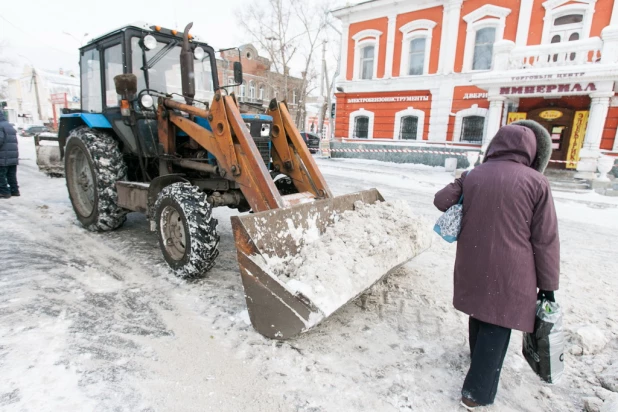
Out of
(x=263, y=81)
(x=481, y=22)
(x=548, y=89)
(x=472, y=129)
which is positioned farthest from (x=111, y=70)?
(x=263, y=81)

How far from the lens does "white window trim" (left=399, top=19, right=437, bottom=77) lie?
50.5 feet

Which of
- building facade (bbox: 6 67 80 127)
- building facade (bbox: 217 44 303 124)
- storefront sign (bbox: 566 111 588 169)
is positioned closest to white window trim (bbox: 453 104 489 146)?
storefront sign (bbox: 566 111 588 169)

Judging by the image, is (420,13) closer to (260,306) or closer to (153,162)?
(153,162)

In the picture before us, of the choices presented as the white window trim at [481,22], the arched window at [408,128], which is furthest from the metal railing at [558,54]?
the arched window at [408,128]

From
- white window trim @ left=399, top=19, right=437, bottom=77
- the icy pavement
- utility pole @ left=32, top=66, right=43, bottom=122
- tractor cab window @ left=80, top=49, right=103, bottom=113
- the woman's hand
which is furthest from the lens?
utility pole @ left=32, top=66, right=43, bottom=122

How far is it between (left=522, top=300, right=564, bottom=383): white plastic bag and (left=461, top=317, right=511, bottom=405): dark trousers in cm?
15

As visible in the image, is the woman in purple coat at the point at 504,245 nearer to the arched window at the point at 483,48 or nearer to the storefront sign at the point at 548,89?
the storefront sign at the point at 548,89

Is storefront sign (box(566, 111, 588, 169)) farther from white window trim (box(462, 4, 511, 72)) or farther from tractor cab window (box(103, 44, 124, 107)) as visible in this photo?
tractor cab window (box(103, 44, 124, 107))

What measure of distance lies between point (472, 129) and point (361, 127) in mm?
5421

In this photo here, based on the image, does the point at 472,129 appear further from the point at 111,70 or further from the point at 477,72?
the point at 111,70

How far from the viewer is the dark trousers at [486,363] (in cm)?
201

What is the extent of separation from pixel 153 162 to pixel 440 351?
13.3 ft

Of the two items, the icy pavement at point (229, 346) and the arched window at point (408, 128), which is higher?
the arched window at point (408, 128)

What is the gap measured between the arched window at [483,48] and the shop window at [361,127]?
5378 millimetres
